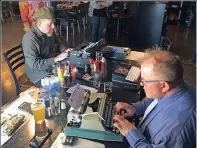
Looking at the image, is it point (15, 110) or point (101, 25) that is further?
point (101, 25)

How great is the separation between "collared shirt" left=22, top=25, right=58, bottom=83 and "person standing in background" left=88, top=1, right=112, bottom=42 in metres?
2.41

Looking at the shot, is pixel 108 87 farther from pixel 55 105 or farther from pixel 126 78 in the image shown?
pixel 55 105

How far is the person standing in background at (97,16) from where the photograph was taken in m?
4.48

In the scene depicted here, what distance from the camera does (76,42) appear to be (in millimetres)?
5273

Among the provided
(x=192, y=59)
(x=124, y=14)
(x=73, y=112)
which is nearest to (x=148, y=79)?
(x=73, y=112)

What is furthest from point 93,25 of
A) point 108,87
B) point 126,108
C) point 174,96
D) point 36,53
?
point 174,96

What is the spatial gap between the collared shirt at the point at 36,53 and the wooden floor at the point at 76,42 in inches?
38.9

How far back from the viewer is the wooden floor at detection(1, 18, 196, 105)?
3.44 m

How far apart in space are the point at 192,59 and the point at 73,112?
3707mm

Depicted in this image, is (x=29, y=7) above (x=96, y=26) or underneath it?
above

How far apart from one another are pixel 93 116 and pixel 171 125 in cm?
45

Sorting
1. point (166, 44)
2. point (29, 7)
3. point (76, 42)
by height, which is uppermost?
point (29, 7)

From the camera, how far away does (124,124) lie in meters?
1.27

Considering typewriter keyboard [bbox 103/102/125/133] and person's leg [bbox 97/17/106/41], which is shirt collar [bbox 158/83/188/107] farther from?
person's leg [bbox 97/17/106/41]
